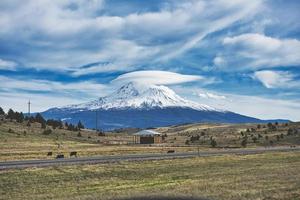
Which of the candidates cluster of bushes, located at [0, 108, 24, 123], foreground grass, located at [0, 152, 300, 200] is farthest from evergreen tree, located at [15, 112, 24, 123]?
foreground grass, located at [0, 152, 300, 200]

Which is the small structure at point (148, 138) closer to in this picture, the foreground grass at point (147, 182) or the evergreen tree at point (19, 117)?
the evergreen tree at point (19, 117)

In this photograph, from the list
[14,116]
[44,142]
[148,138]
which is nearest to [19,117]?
[14,116]

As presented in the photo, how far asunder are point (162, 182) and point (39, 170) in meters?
13.2

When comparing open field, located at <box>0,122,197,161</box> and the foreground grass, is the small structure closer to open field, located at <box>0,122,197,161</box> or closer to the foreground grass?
open field, located at <box>0,122,197,161</box>

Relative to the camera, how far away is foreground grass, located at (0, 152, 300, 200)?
28312 mm

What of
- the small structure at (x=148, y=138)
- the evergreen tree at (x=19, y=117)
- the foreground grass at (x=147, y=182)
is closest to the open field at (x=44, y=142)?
the evergreen tree at (x=19, y=117)

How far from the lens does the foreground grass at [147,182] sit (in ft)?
92.9

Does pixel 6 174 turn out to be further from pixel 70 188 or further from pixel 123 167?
pixel 123 167

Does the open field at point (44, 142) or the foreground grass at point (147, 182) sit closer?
the foreground grass at point (147, 182)

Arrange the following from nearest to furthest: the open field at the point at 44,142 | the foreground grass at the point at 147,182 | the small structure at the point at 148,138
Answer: the foreground grass at the point at 147,182, the open field at the point at 44,142, the small structure at the point at 148,138

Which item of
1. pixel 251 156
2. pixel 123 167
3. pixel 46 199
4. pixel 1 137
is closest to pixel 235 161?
pixel 251 156

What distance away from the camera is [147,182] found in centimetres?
3778

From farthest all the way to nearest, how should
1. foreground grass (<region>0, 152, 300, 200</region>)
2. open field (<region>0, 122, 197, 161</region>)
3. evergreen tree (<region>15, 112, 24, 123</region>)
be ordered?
evergreen tree (<region>15, 112, 24, 123</region>) < open field (<region>0, 122, 197, 161</region>) < foreground grass (<region>0, 152, 300, 200</region>)

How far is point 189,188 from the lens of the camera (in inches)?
1231
